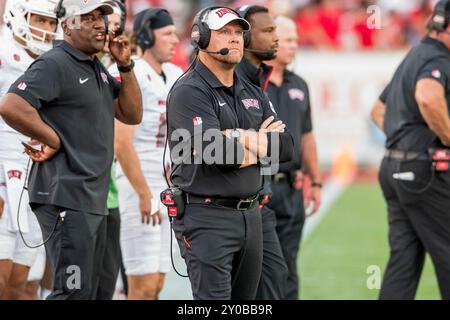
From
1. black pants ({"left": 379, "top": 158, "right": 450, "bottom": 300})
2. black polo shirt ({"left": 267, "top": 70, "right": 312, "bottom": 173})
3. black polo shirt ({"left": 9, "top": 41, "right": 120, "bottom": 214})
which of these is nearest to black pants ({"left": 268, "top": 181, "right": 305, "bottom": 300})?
black polo shirt ({"left": 267, "top": 70, "right": 312, "bottom": 173})

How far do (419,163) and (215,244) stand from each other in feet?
7.95

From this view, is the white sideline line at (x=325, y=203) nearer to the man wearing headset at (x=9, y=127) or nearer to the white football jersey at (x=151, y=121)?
the white football jersey at (x=151, y=121)

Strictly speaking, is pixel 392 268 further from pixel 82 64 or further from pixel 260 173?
pixel 82 64

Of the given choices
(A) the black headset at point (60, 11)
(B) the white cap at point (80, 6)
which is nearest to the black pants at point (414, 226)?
(B) the white cap at point (80, 6)

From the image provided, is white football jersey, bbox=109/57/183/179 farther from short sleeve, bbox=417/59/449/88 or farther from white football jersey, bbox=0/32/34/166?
short sleeve, bbox=417/59/449/88

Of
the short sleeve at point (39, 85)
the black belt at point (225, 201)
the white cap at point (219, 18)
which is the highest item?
the white cap at point (219, 18)

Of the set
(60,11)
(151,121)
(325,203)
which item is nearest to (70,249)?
(60,11)

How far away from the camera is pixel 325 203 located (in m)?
15.7

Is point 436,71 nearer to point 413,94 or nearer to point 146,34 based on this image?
point 413,94

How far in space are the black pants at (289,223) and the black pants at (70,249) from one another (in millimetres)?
2342

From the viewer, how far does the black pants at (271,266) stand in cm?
721

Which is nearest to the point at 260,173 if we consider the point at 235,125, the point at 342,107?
the point at 235,125

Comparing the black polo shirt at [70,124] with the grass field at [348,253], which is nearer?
the black polo shirt at [70,124]

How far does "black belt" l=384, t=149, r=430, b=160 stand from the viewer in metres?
7.78
